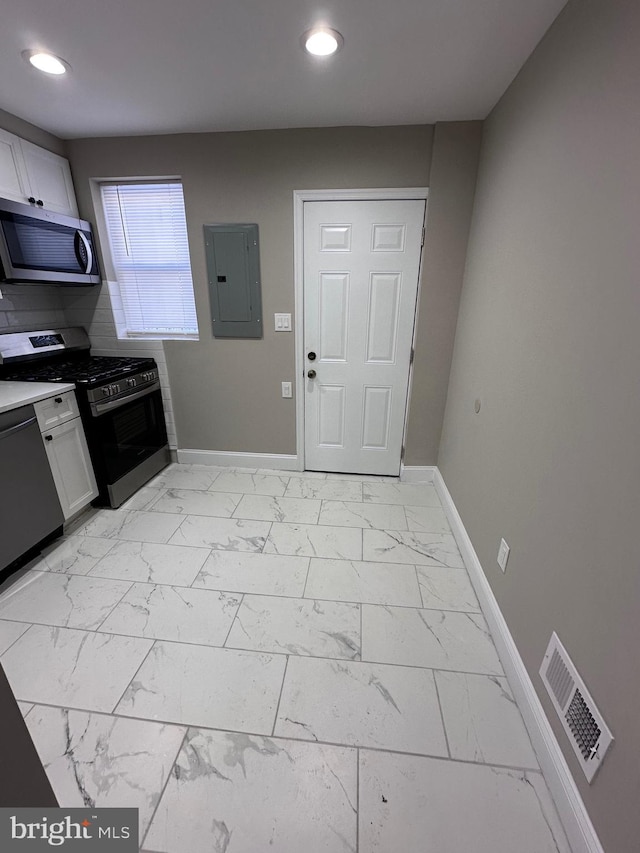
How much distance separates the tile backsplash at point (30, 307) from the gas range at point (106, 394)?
0.09m

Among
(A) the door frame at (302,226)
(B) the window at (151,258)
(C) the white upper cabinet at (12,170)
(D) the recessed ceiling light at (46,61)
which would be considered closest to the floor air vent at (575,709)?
(A) the door frame at (302,226)

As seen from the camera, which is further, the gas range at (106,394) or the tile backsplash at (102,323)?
the tile backsplash at (102,323)

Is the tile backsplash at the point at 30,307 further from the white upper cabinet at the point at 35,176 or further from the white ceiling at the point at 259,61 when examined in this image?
the white ceiling at the point at 259,61

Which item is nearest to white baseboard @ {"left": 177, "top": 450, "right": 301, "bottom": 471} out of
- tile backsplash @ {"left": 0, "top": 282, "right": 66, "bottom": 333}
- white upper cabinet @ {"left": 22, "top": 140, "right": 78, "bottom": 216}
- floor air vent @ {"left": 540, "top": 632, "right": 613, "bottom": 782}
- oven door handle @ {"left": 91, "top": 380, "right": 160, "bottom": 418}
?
oven door handle @ {"left": 91, "top": 380, "right": 160, "bottom": 418}

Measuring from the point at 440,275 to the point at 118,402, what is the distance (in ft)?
7.98

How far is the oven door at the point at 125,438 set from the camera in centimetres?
236

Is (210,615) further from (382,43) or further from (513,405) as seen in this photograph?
(382,43)

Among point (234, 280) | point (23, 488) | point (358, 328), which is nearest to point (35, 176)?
point (234, 280)

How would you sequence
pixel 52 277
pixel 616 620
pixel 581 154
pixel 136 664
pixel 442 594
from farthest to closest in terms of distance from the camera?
Answer: pixel 52 277
pixel 442 594
pixel 136 664
pixel 581 154
pixel 616 620

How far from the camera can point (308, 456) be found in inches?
122

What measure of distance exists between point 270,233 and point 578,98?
6.05ft

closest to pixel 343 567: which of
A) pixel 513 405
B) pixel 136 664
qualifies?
pixel 136 664

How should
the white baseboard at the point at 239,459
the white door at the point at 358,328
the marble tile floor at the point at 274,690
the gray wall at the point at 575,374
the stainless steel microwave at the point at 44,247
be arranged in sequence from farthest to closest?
the white baseboard at the point at 239,459 → the white door at the point at 358,328 → the stainless steel microwave at the point at 44,247 → the marble tile floor at the point at 274,690 → the gray wall at the point at 575,374

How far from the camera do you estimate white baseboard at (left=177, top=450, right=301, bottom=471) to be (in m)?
3.13
